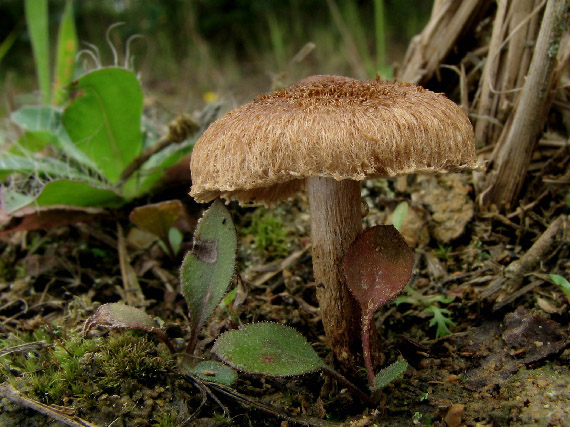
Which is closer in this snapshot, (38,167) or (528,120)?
(528,120)

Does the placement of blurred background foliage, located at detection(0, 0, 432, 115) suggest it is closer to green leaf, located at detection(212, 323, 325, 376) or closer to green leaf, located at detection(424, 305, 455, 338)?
green leaf, located at detection(424, 305, 455, 338)

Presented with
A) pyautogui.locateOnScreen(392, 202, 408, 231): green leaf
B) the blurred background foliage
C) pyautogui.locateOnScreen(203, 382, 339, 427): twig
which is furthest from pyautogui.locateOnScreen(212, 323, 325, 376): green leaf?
the blurred background foliage

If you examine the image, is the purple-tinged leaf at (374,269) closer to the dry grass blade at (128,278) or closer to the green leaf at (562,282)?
the green leaf at (562,282)

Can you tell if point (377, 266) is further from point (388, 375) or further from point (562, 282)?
point (562, 282)

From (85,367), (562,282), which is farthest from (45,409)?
(562,282)

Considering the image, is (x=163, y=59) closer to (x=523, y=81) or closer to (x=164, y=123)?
(x=164, y=123)

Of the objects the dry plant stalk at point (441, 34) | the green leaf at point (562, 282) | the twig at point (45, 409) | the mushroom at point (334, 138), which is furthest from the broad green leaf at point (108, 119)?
the green leaf at point (562, 282)
